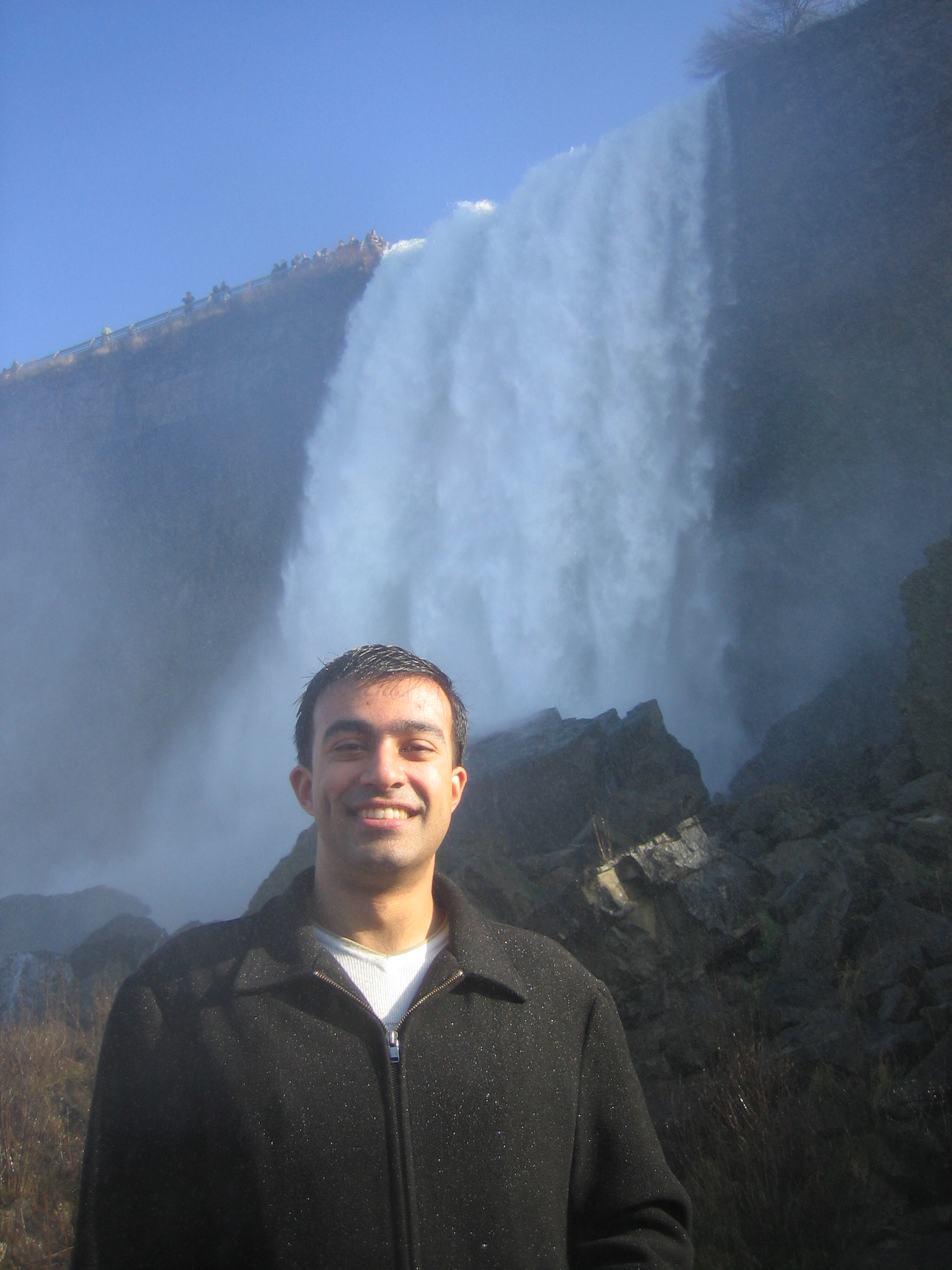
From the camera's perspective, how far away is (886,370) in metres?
14.4

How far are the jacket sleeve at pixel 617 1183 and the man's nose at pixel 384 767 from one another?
0.68 meters

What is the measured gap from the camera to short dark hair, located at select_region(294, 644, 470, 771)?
1.99 metres

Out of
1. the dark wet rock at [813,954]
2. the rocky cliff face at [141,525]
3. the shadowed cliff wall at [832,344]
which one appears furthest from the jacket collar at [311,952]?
the rocky cliff face at [141,525]

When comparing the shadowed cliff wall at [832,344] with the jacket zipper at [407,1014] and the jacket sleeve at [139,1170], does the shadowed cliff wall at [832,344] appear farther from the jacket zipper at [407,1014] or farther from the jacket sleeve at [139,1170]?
the jacket sleeve at [139,1170]

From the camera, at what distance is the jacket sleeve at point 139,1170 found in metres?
1.55

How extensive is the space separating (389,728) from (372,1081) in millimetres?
695

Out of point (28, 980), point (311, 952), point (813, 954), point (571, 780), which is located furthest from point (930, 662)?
point (28, 980)

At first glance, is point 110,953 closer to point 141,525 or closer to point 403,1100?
point 403,1100

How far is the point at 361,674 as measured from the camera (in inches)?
77.9

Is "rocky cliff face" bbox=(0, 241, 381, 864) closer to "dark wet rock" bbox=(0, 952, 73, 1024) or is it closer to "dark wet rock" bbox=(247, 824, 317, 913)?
"dark wet rock" bbox=(247, 824, 317, 913)

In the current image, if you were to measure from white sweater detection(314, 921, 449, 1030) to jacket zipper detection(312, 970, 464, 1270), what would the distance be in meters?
0.04

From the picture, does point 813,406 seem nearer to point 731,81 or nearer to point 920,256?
point 920,256

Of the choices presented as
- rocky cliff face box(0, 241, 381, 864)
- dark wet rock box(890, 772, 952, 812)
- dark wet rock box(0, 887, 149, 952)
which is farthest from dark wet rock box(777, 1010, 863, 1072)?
rocky cliff face box(0, 241, 381, 864)

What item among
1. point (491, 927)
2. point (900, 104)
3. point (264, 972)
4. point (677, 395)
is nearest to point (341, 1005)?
point (264, 972)
